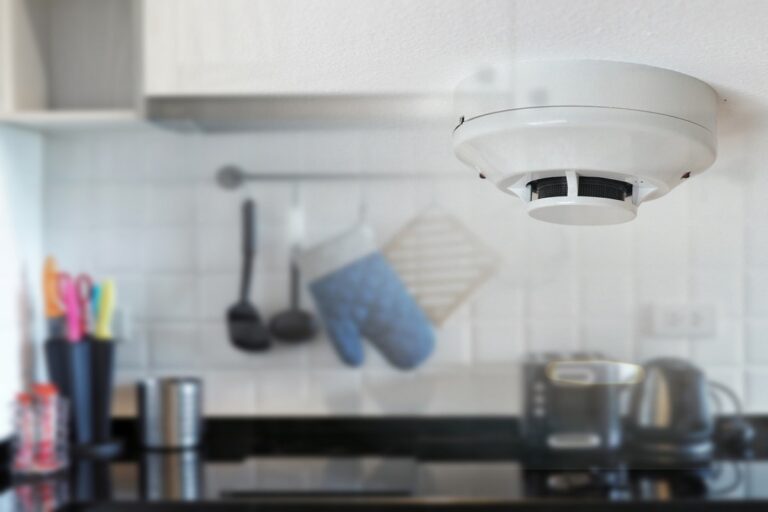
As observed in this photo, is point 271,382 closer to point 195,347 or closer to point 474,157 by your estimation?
point 195,347

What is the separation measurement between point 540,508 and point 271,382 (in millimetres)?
644

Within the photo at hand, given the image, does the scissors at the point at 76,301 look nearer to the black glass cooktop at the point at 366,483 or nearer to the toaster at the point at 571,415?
the black glass cooktop at the point at 366,483

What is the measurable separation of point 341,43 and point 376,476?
1.24m

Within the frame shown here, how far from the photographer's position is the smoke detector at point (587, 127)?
25cm

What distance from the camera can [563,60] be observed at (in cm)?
25

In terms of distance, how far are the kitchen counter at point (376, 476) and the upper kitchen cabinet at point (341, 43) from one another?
0.93 m

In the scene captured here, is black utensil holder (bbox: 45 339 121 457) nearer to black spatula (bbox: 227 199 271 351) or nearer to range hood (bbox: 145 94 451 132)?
black spatula (bbox: 227 199 271 351)

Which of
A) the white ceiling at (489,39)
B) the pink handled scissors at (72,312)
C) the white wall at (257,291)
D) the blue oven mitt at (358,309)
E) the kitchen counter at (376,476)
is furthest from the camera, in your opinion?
the white wall at (257,291)

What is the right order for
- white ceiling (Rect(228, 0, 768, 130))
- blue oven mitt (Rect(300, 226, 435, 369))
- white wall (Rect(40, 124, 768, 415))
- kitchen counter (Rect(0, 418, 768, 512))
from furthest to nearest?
white wall (Rect(40, 124, 768, 415)), blue oven mitt (Rect(300, 226, 435, 369)), kitchen counter (Rect(0, 418, 768, 512)), white ceiling (Rect(228, 0, 768, 130))

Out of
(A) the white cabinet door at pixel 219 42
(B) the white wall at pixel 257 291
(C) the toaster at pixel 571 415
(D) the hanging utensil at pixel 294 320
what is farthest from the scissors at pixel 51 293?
(A) the white cabinet door at pixel 219 42

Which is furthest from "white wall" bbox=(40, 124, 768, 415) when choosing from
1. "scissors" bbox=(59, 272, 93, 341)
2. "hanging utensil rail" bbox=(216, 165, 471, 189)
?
"scissors" bbox=(59, 272, 93, 341)

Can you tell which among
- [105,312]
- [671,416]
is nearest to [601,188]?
[671,416]

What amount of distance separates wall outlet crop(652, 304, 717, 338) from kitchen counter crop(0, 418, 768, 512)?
21 cm

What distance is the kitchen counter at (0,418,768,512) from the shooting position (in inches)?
49.8
